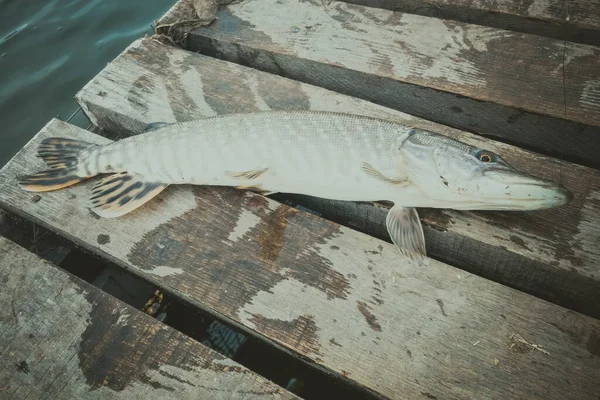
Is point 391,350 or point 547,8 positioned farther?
point 547,8

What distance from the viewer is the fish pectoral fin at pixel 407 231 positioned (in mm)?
1787

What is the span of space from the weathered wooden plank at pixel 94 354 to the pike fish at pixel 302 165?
0.47 meters

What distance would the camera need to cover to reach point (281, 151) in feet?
6.64

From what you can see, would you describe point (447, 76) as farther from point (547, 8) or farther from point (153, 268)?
point (153, 268)

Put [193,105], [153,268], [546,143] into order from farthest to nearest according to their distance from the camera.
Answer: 1. [193,105]
2. [546,143]
3. [153,268]

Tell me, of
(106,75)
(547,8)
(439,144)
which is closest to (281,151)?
(439,144)

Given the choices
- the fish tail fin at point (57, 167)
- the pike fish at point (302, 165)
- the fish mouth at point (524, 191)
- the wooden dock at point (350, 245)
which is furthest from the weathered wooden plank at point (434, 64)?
the fish tail fin at point (57, 167)

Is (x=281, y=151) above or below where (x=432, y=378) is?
above

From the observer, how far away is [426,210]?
6.40 feet

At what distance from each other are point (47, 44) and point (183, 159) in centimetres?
314

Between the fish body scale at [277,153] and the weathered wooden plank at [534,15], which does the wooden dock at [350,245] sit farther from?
the fish body scale at [277,153]

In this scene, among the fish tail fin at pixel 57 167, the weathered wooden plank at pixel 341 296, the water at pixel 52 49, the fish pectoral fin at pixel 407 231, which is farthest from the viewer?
the water at pixel 52 49

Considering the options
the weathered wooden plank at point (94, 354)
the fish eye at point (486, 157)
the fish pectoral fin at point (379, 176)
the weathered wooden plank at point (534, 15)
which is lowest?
the weathered wooden plank at point (94, 354)

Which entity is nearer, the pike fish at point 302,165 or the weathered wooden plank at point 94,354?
the weathered wooden plank at point 94,354
